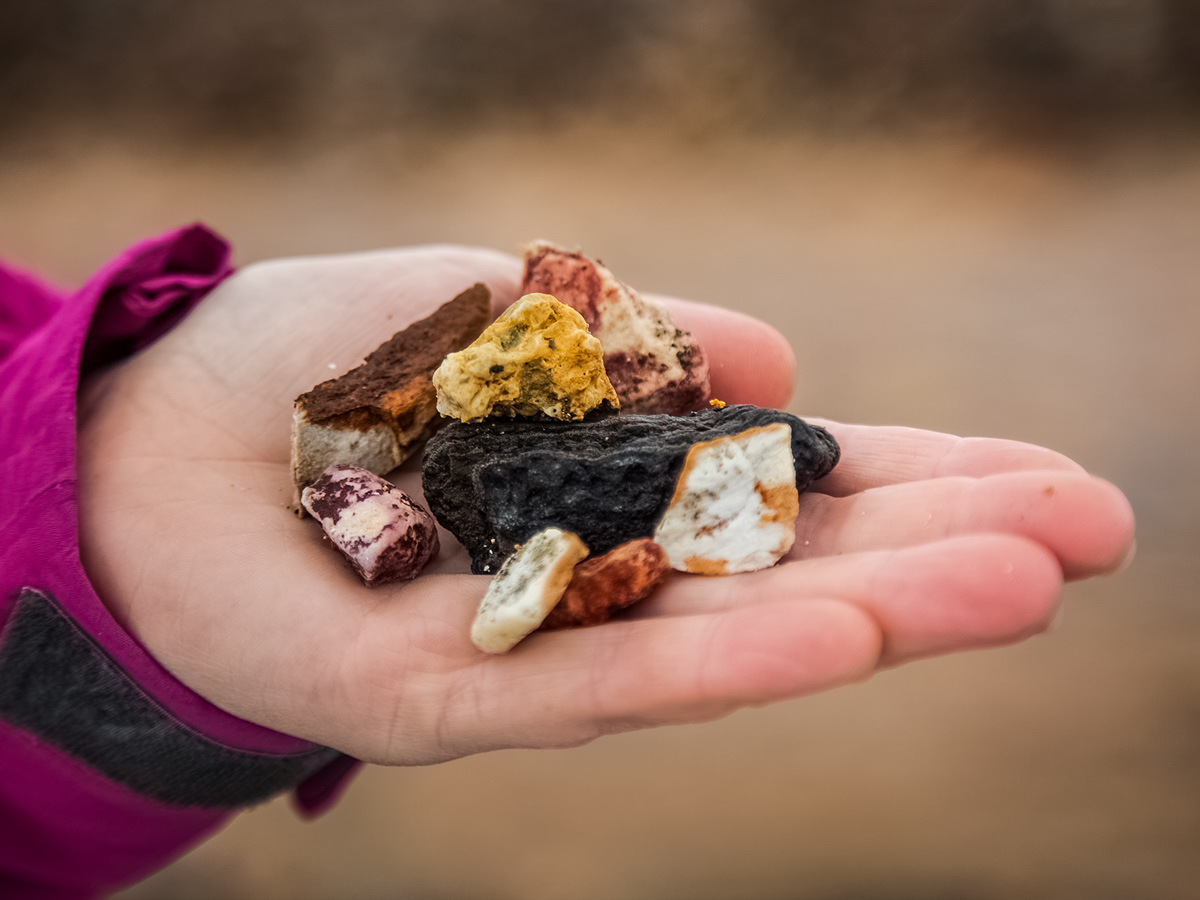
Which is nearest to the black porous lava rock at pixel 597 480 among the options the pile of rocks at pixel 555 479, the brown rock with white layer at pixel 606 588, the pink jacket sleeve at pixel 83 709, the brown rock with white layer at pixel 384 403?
the pile of rocks at pixel 555 479

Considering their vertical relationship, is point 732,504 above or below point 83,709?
above

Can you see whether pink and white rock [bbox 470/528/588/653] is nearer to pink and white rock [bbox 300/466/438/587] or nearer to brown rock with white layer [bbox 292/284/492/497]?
pink and white rock [bbox 300/466/438/587]

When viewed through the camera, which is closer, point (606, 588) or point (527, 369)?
point (606, 588)

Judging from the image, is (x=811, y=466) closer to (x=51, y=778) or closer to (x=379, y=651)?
(x=379, y=651)

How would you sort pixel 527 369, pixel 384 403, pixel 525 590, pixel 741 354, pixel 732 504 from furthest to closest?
1. pixel 741 354
2. pixel 384 403
3. pixel 527 369
4. pixel 732 504
5. pixel 525 590

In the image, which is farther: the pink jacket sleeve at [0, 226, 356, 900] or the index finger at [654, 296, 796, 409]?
the index finger at [654, 296, 796, 409]

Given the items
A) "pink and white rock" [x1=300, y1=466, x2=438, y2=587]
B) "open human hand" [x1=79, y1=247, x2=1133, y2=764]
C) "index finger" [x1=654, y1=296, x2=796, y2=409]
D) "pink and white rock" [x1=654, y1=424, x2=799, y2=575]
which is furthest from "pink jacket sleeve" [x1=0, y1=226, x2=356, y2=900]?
"index finger" [x1=654, y1=296, x2=796, y2=409]

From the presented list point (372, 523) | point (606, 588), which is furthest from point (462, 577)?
point (606, 588)

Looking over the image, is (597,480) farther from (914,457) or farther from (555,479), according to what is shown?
(914,457)
